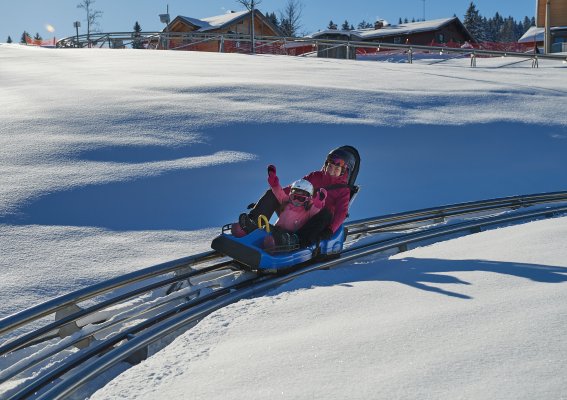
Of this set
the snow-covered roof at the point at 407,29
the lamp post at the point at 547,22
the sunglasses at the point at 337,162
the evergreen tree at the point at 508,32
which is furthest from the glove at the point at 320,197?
the evergreen tree at the point at 508,32

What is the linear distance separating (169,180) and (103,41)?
91.4 ft

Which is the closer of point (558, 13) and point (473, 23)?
point (558, 13)

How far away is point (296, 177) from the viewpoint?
10758 mm

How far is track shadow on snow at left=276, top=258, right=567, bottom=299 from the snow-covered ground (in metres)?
0.03

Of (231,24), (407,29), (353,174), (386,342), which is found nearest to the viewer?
(386,342)

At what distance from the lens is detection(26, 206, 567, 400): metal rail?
430cm

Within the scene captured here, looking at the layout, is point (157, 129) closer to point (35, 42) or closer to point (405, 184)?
point (405, 184)

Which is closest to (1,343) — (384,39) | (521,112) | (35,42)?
(521,112)

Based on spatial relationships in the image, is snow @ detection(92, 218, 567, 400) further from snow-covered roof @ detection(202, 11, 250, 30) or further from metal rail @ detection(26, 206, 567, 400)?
snow-covered roof @ detection(202, 11, 250, 30)

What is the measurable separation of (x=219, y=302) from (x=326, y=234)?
5.38 feet

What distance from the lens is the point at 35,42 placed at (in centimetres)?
4984

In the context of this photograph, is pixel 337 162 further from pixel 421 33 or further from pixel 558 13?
pixel 421 33

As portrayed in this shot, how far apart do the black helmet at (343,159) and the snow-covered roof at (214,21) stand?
4307 centimetres

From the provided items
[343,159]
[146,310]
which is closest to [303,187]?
[343,159]
